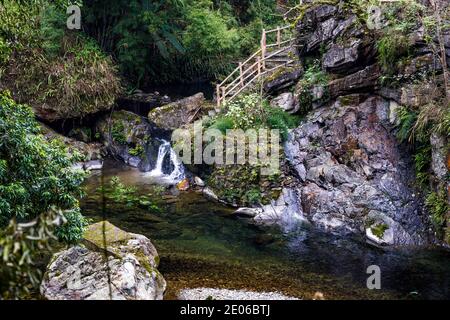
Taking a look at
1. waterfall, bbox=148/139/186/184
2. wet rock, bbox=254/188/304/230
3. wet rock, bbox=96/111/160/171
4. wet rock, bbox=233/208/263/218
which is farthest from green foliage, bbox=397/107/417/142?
wet rock, bbox=96/111/160/171

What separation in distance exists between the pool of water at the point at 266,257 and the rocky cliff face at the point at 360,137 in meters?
0.83

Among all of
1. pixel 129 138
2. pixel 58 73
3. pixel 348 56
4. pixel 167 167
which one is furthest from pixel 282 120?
pixel 58 73

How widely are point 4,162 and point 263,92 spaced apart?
34.2 feet

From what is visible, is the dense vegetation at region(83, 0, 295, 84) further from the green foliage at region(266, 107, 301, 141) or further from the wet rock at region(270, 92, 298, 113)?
the green foliage at region(266, 107, 301, 141)

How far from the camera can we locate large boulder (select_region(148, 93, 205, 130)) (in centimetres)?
1775

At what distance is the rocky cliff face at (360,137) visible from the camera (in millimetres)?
12008

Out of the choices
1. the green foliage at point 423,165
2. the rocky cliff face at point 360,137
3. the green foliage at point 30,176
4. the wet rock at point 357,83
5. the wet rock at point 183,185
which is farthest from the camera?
the wet rock at point 183,185

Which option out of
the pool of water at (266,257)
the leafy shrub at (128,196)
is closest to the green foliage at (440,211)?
the pool of water at (266,257)

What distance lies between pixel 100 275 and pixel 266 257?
3.72m

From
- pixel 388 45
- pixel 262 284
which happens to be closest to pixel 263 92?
pixel 388 45

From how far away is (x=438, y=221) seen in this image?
11.4 m

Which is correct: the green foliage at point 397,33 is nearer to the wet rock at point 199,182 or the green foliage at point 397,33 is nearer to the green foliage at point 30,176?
the wet rock at point 199,182

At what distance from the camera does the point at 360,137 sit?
44.6 feet

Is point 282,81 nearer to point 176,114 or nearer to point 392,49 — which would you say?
point 176,114
